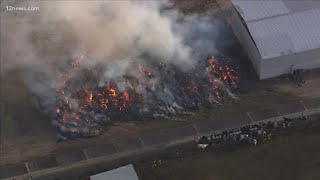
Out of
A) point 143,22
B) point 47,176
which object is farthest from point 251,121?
point 47,176

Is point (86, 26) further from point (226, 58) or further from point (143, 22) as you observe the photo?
point (226, 58)

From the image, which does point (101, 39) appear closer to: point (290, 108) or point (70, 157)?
point (70, 157)

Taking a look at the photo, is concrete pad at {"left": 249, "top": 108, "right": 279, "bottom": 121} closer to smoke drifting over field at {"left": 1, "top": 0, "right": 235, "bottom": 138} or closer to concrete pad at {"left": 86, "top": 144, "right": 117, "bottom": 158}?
smoke drifting over field at {"left": 1, "top": 0, "right": 235, "bottom": 138}

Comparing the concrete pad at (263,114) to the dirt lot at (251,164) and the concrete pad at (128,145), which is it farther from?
the concrete pad at (128,145)

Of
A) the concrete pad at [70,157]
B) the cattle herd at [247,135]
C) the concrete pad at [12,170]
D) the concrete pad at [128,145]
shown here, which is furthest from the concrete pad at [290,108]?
the concrete pad at [12,170]

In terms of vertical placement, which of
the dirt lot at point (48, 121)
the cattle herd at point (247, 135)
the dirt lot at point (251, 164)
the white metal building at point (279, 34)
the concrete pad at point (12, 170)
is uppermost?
the white metal building at point (279, 34)

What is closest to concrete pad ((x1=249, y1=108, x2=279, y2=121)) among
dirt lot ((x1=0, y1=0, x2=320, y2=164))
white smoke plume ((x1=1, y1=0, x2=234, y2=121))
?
dirt lot ((x1=0, y1=0, x2=320, y2=164))
